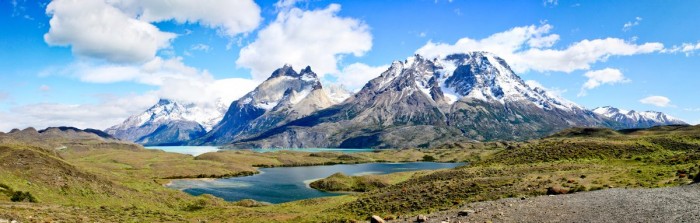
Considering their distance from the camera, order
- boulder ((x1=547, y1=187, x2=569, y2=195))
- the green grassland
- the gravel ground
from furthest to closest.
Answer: the green grassland
boulder ((x1=547, y1=187, x2=569, y2=195))
the gravel ground

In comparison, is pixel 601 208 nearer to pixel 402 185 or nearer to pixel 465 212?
pixel 465 212

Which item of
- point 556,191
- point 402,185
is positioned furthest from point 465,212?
point 402,185

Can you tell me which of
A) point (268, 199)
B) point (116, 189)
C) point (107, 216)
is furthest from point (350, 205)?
point (268, 199)

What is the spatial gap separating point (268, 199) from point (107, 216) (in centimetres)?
6719

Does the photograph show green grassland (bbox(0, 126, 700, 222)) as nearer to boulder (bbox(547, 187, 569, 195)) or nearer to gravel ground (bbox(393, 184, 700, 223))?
boulder (bbox(547, 187, 569, 195))

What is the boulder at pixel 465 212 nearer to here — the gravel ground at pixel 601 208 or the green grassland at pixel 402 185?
the gravel ground at pixel 601 208

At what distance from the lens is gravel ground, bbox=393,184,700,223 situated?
1129 inches

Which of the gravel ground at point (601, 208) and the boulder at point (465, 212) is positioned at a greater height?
the gravel ground at point (601, 208)

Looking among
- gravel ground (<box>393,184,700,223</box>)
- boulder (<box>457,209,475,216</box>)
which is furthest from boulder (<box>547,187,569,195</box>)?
boulder (<box>457,209,475,216</box>)

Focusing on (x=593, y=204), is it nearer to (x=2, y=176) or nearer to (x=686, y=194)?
(x=686, y=194)

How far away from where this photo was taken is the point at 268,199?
396ft

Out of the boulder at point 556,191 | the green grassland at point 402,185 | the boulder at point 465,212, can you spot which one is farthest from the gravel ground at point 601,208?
the green grassland at point 402,185

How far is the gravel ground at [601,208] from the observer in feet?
94.1

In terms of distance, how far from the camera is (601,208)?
32125 millimetres
